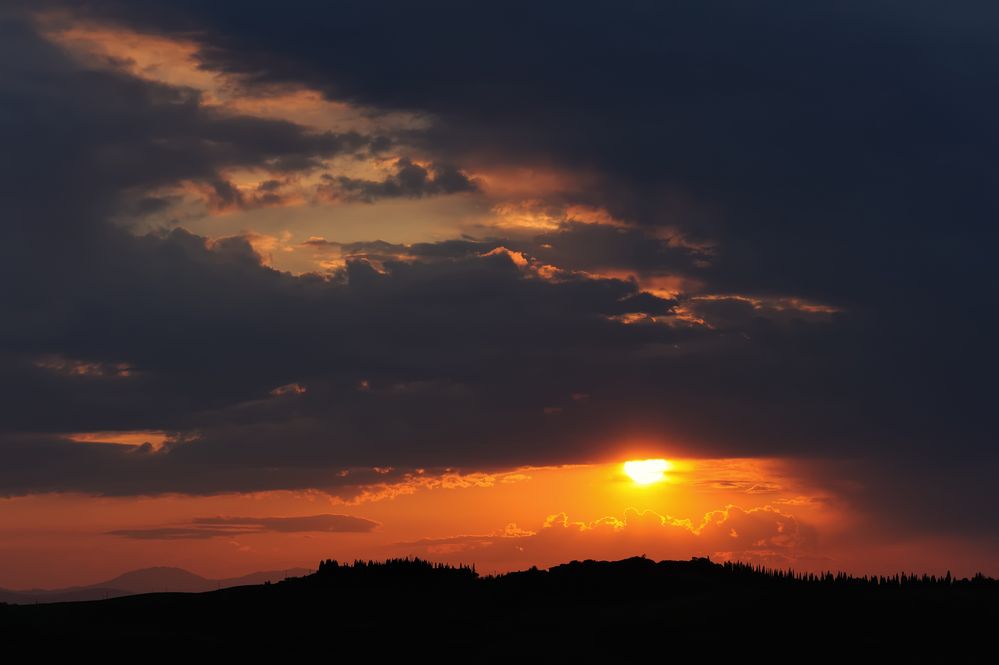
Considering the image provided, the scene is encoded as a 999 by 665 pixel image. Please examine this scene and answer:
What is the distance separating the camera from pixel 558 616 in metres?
43.2

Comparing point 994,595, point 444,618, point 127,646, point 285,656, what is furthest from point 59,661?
point 994,595

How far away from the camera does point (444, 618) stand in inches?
1740

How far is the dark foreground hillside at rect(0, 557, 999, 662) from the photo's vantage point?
1485 inches

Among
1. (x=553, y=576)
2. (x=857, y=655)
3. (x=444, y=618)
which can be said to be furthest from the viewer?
(x=553, y=576)

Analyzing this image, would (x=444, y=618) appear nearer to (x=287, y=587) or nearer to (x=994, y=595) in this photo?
(x=287, y=587)

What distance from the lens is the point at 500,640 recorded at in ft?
131

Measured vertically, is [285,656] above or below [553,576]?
below

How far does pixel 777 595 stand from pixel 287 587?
2157 centimetres

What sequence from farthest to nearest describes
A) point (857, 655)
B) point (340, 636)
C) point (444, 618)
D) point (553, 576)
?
point (553, 576), point (444, 618), point (340, 636), point (857, 655)

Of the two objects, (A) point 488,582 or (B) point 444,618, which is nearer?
(B) point 444,618

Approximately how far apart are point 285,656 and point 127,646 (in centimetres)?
572

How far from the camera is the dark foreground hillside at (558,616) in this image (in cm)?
3772

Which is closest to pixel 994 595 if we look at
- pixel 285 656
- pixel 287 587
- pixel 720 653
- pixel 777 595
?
pixel 777 595

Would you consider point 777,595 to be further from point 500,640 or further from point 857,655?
point 500,640
